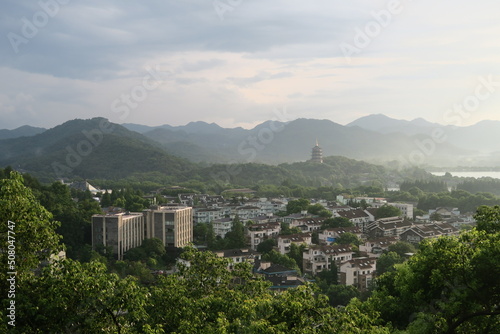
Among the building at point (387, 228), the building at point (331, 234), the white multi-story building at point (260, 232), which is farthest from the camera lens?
the building at point (387, 228)

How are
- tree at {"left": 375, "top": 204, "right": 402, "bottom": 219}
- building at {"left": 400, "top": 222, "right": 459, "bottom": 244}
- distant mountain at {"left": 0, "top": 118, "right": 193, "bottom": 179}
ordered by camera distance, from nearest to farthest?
building at {"left": 400, "top": 222, "right": 459, "bottom": 244} → tree at {"left": 375, "top": 204, "right": 402, "bottom": 219} → distant mountain at {"left": 0, "top": 118, "right": 193, "bottom": 179}

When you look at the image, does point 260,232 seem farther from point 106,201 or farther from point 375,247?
point 106,201

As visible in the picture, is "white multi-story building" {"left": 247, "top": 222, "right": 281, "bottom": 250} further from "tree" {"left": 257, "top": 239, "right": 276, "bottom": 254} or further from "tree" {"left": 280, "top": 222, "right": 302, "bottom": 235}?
"tree" {"left": 257, "top": 239, "right": 276, "bottom": 254}

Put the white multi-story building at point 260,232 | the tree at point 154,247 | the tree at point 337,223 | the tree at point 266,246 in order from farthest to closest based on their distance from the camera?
the tree at point 337,223, the white multi-story building at point 260,232, the tree at point 266,246, the tree at point 154,247

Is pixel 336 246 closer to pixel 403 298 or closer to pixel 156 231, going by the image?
pixel 156 231

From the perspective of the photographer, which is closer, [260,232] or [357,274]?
[357,274]

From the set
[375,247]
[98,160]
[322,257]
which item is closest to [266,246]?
[322,257]

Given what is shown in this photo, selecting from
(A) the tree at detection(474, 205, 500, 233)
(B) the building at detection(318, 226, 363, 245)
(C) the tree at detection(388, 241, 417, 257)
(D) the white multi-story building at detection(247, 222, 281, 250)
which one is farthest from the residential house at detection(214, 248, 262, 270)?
(A) the tree at detection(474, 205, 500, 233)

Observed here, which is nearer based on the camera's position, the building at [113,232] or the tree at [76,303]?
the tree at [76,303]

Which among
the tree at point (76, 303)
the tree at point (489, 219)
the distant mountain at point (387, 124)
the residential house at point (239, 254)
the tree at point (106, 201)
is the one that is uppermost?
the distant mountain at point (387, 124)

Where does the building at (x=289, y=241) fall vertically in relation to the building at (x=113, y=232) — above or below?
below

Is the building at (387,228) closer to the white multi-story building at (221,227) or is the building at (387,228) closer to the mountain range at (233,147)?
the white multi-story building at (221,227)

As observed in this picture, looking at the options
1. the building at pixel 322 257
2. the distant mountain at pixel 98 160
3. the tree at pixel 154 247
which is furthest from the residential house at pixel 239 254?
the distant mountain at pixel 98 160

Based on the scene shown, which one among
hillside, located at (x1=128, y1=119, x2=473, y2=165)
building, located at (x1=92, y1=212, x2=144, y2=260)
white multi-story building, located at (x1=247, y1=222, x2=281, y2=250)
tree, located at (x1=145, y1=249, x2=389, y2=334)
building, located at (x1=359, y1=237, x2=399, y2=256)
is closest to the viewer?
tree, located at (x1=145, y1=249, x2=389, y2=334)
